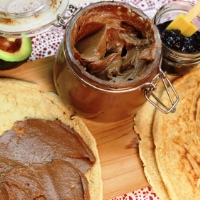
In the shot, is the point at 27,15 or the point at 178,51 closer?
the point at 27,15

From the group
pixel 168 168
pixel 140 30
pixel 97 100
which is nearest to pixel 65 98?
pixel 97 100

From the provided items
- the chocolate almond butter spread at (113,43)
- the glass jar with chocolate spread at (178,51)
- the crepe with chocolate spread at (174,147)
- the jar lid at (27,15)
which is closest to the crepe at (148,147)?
the crepe with chocolate spread at (174,147)

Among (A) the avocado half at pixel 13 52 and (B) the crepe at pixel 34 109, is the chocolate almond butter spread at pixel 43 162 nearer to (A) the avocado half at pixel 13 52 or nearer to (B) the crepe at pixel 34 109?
(B) the crepe at pixel 34 109

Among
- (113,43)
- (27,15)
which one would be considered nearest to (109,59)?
(113,43)

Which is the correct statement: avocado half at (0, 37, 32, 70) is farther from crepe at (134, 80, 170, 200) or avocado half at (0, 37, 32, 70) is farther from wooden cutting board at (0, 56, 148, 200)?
crepe at (134, 80, 170, 200)

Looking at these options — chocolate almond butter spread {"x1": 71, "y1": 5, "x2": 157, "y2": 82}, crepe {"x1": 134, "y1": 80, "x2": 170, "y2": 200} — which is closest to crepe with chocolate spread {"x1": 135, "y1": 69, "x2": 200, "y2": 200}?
crepe {"x1": 134, "y1": 80, "x2": 170, "y2": 200}

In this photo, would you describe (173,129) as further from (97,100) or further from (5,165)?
(5,165)

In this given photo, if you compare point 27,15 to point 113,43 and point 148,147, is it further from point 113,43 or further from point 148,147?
point 148,147
